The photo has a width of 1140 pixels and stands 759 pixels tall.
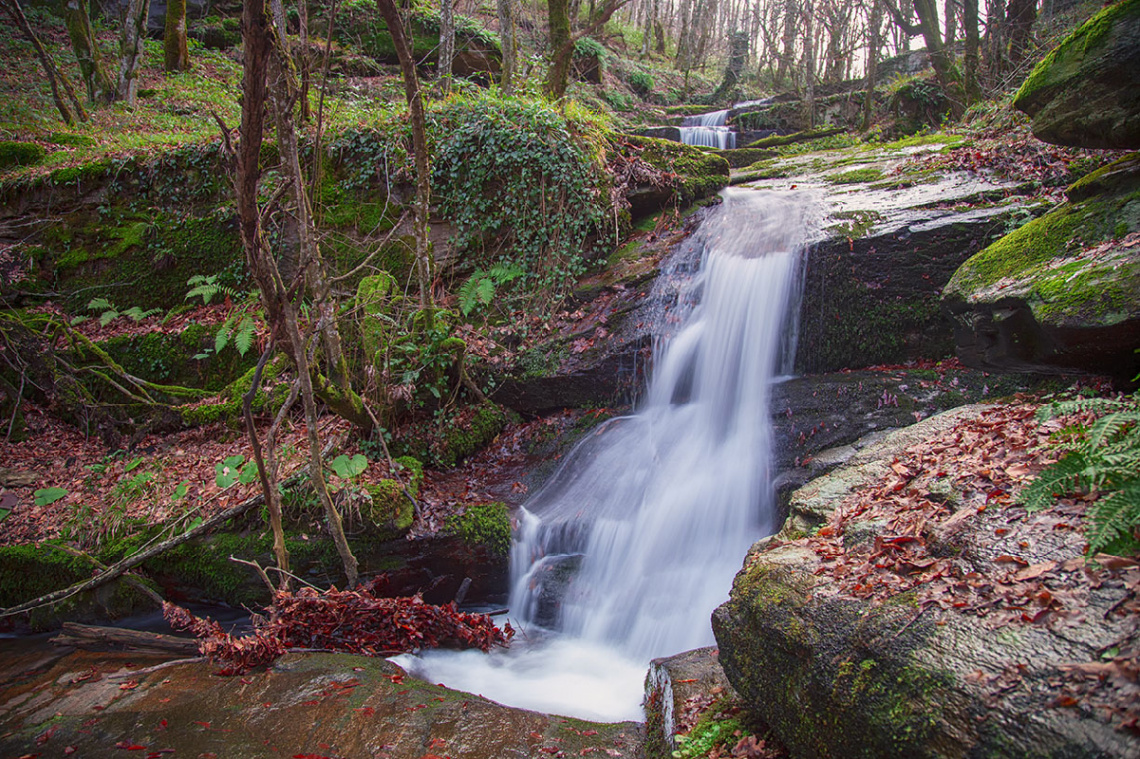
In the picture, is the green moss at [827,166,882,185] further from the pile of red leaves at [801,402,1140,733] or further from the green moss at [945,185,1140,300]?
the pile of red leaves at [801,402,1140,733]

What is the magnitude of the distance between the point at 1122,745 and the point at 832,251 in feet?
20.2

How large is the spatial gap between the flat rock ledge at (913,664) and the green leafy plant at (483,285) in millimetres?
5627

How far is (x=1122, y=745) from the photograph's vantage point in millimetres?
1602

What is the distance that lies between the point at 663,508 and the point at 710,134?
538 inches

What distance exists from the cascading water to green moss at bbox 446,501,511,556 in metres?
12.8

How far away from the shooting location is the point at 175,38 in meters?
16.3

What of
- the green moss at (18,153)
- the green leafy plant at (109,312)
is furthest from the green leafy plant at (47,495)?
the green moss at (18,153)

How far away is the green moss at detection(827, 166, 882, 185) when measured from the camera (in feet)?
29.3

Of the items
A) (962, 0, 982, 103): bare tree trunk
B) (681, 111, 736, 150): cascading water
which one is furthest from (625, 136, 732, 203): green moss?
(962, 0, 982, 103): bare tree trunk

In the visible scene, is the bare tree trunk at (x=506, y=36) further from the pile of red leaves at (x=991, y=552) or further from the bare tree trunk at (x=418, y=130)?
the pile of red leaves at (x=991, y=552)

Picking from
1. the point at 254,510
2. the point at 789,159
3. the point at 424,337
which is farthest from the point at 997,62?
the point at 254,510

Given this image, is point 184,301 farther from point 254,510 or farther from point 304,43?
point 304,43

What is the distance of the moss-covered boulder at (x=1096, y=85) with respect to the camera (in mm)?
4102

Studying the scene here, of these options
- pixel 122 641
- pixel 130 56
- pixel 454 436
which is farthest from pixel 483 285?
pixel 130 56
